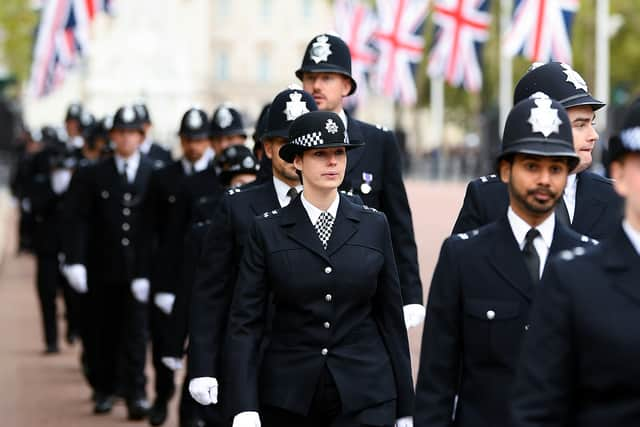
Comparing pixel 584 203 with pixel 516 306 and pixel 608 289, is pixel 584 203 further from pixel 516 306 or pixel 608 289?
pixel 608 289

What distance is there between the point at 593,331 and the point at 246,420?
2.34 metres

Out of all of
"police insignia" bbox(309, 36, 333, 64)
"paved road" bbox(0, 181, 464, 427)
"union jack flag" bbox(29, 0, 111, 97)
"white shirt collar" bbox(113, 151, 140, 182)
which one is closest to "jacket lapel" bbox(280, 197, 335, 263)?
"police insignia" bbox(309, 36, 333, 64)

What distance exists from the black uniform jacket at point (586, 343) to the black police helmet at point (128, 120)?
852 centimetres

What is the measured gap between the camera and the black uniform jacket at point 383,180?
809cm

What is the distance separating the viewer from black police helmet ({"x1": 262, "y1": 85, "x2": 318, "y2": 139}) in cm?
732

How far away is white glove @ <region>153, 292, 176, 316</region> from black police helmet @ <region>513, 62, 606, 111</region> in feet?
16.2

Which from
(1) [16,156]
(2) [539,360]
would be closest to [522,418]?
(2) [539,360]

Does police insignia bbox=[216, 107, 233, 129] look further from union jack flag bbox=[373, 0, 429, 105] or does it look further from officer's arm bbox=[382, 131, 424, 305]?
union jack flag bbox=[373, 0, 429, 105]

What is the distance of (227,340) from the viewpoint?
6535 millimetres

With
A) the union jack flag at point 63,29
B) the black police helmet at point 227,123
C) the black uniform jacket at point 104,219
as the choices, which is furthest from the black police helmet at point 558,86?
the union jack flag at point 63,29

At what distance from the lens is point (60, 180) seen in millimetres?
17375

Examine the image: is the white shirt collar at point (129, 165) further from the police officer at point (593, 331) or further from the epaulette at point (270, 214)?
the police officer at point (593, 331)

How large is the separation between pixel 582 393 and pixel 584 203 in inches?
79.0

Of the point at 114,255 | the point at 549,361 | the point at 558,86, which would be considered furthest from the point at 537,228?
the point at 114,255
